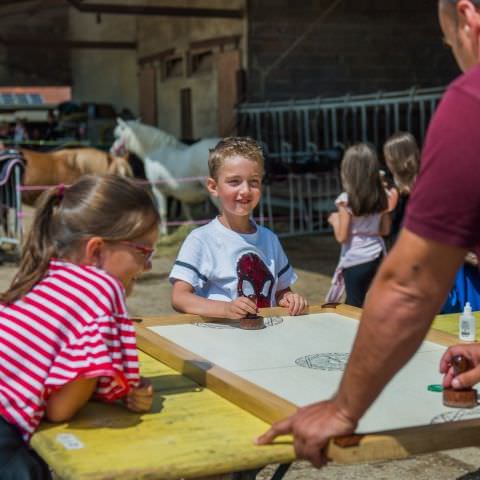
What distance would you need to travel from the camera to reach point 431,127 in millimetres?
1462

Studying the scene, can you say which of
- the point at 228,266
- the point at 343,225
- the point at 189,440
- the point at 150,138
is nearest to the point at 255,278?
the point at 228,266

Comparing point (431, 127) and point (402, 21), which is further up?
point (402, 21)

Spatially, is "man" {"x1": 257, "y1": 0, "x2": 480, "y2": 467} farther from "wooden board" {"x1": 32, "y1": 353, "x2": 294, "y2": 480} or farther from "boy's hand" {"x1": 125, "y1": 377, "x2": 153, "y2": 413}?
"boy's hand" {"x1": 125, "y1": 377, "x2": 153, "y2": 413}

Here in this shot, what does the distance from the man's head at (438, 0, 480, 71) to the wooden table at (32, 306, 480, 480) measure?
0.67 m

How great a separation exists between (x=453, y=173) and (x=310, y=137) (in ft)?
40.2

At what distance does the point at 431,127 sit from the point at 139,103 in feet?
55.6

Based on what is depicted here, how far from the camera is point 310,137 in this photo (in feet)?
44.5

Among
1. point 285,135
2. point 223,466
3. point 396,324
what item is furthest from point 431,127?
point 285,135

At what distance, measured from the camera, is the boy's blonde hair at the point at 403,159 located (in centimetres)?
512

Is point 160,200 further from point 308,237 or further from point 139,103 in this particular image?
point 139,103

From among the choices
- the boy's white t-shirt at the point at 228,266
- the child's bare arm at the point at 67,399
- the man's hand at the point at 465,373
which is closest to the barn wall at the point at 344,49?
the boy's white t-shirt at the point at 228,266

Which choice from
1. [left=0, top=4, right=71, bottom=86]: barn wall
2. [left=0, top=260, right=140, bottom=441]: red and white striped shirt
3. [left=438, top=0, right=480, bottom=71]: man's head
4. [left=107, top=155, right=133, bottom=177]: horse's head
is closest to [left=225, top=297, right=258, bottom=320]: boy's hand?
[left=0, top=260, right=140, bottom=441]: red and white striped shirt

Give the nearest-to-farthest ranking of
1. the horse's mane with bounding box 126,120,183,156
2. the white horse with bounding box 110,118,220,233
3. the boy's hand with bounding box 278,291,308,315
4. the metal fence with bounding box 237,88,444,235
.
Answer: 1. the boy's hand with bounding box 278,291,308,315
2. the metal fence with bounding box 237,88,444,235
3. the white horse with bounding box 110,118,220,233
4. the horse's mane with bounding box 126,120,183,156

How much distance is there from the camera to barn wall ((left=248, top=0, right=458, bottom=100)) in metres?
14.0
